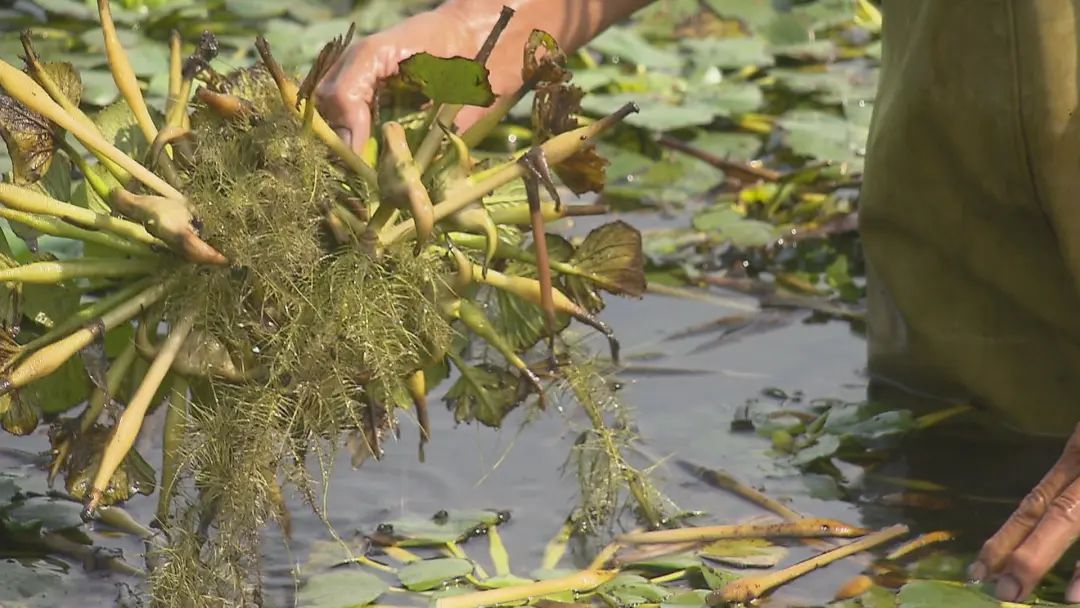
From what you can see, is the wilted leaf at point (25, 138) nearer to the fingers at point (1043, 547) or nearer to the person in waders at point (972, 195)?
the person in waders at point (972, 195)

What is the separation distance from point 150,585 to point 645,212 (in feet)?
4.03

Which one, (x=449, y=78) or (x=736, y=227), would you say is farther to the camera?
(x=736, y=227)

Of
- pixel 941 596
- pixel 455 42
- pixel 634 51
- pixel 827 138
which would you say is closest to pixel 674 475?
pixel 941 596

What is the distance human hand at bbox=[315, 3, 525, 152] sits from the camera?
1586 mm

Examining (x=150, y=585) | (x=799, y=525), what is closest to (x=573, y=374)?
(x=799, y=525)

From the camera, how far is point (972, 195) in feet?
5.99

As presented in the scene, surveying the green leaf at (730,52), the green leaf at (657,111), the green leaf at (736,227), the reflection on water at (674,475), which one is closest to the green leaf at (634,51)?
the green leaf at (730,52)

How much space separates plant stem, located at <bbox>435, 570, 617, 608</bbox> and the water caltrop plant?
0.17 m

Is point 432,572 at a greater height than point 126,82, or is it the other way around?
point 126,82

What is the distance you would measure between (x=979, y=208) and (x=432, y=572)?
2.27 ft

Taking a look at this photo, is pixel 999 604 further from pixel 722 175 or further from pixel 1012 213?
pixel 722 175

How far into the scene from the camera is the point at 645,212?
255 cm

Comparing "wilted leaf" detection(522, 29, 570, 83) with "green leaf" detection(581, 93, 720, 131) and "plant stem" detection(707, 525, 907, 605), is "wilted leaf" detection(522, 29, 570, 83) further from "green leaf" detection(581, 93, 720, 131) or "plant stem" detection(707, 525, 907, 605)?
"green leaf" detection(581, 93, 720, 131)

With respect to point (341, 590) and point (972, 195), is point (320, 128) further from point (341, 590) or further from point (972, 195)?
point (972, 195)
